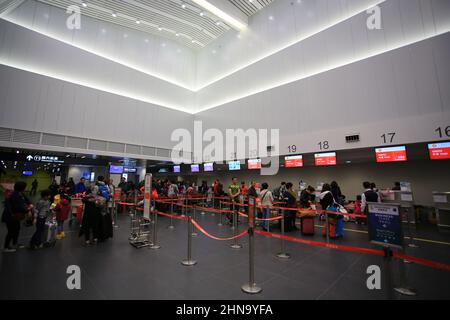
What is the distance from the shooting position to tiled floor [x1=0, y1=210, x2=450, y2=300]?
276 cm

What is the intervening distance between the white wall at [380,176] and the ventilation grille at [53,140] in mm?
11221

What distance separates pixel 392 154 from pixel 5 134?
→ 50.6 feet

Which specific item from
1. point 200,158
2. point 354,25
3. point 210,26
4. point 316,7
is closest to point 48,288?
point 200,158

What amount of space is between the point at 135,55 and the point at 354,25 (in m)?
12.6

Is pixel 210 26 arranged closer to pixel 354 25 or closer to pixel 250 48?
pixel 250 48

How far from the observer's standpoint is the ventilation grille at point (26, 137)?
28.6 ft

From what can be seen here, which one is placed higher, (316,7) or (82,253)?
(316,7)

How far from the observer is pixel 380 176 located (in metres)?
9.08

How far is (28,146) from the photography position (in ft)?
29.3

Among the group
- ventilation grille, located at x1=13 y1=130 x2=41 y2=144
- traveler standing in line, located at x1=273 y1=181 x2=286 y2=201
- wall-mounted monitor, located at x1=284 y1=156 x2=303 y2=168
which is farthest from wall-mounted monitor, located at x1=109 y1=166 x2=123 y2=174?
wall-mounted monitor, located at x1=284 y1=156 x2=303 y2=168

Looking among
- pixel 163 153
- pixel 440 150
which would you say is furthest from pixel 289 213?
pixel 163 153

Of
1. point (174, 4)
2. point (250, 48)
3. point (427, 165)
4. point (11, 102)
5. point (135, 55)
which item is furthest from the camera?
point (135, 55)

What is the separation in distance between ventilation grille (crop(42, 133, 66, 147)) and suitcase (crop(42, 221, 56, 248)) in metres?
6.50

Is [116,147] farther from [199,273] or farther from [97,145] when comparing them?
[199,273]
